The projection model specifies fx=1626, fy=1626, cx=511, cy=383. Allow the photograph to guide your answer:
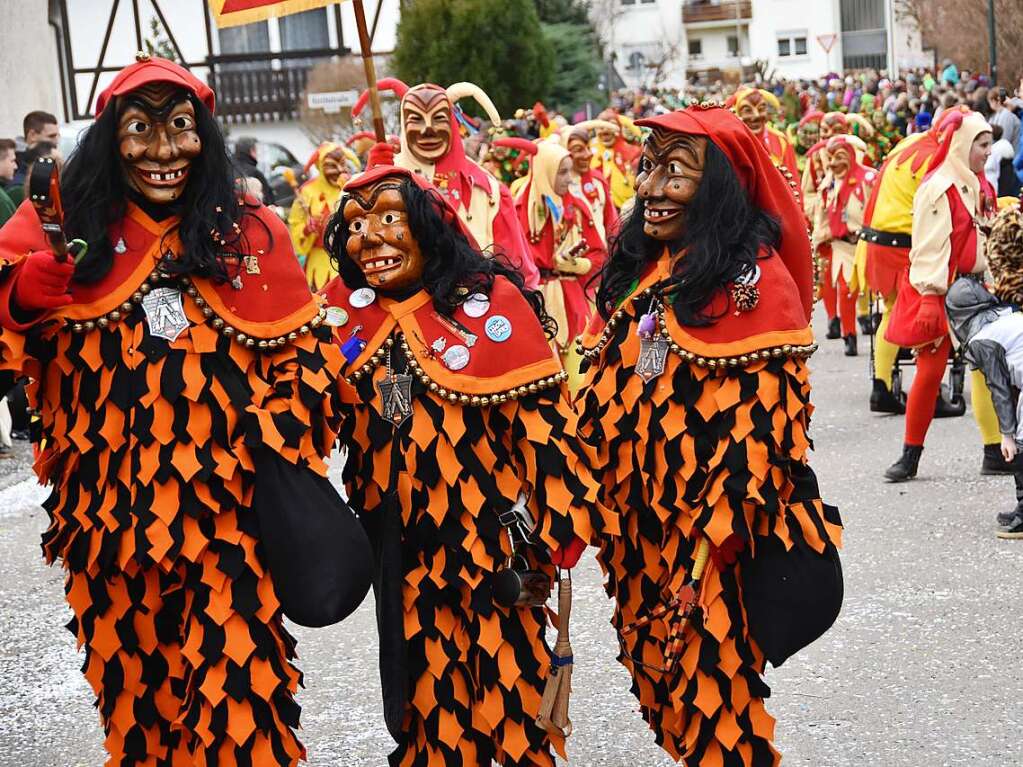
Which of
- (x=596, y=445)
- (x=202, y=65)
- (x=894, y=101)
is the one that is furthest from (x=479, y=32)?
(x=596, y=445)

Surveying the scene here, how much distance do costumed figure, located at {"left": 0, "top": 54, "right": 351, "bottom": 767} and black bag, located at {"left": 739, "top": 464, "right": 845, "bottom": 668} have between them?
3.83ft

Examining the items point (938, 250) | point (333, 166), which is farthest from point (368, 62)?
point (333, 166)

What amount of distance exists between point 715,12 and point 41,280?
73.0 m

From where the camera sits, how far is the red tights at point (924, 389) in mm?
8711

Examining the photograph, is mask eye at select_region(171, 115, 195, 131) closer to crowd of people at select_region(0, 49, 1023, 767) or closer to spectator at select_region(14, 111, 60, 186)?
crowd of people at select_region(0, 49, 1023, 767)

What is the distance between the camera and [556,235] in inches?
423

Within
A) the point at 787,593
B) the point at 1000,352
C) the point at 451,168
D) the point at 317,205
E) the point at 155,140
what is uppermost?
the point at 155,140

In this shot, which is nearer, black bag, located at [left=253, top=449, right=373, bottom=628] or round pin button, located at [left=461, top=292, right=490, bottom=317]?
black bag, located at [left=253, top=449, right=373, bottom=628]

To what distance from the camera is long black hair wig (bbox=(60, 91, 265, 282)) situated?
390cm

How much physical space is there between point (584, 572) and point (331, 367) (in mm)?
3657

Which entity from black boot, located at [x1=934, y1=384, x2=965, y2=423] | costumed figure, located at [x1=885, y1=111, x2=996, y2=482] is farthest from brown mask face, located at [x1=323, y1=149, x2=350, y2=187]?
costumed figure, located at [x1=885, y1=111, x2=996, y2=482]

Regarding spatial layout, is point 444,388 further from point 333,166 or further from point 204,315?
point 333,166

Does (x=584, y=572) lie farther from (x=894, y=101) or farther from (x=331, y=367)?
(x=894, y=101)

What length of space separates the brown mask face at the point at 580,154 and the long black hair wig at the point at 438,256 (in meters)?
8.29
